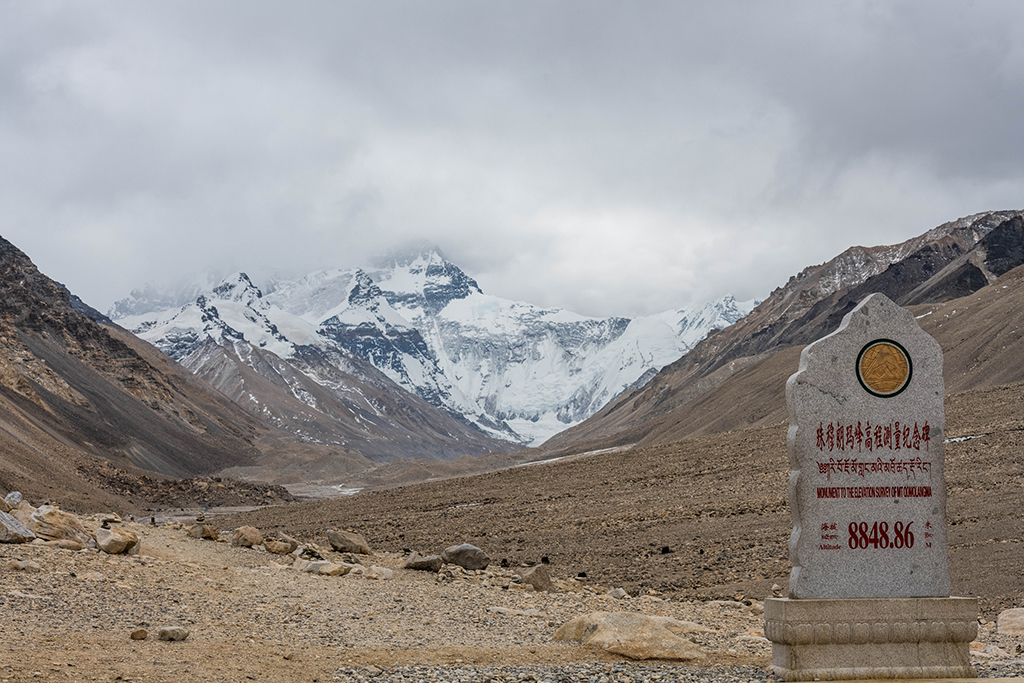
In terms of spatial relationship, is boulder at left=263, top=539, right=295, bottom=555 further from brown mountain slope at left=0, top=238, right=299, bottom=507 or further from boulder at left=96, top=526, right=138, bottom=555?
brown mountain slope at left=0, top=238, right=299, bottom=507

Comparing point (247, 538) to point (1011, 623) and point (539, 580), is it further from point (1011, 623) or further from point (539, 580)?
point (1011, 623)

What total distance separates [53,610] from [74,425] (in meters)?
69.9

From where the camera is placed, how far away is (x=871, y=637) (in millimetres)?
10602

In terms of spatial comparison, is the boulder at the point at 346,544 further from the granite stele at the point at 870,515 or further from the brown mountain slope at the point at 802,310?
the brown mountain slope at the point at 802,310

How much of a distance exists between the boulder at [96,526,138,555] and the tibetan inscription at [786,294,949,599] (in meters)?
13.4

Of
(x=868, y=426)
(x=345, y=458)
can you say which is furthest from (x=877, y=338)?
(x=345, y=458)

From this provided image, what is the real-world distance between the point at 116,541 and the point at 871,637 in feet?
46.6

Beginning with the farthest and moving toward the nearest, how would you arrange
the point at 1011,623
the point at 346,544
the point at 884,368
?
the point at 346,544 → the point at 1011,623 → the point at 884,368

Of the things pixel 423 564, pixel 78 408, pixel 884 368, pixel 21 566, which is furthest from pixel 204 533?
pixel 78 408

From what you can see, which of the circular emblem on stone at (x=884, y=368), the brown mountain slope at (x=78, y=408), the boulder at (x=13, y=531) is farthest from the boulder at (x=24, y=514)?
the brown mountain slope at (x=78, y=408)

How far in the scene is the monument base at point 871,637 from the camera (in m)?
10.4

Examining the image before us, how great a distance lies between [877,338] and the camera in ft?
36.9

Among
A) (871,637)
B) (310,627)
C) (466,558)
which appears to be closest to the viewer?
(871,637)

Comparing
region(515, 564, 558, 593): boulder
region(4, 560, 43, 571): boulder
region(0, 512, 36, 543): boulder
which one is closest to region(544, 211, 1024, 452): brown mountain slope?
region(515, 564, 558, 593): boulder
